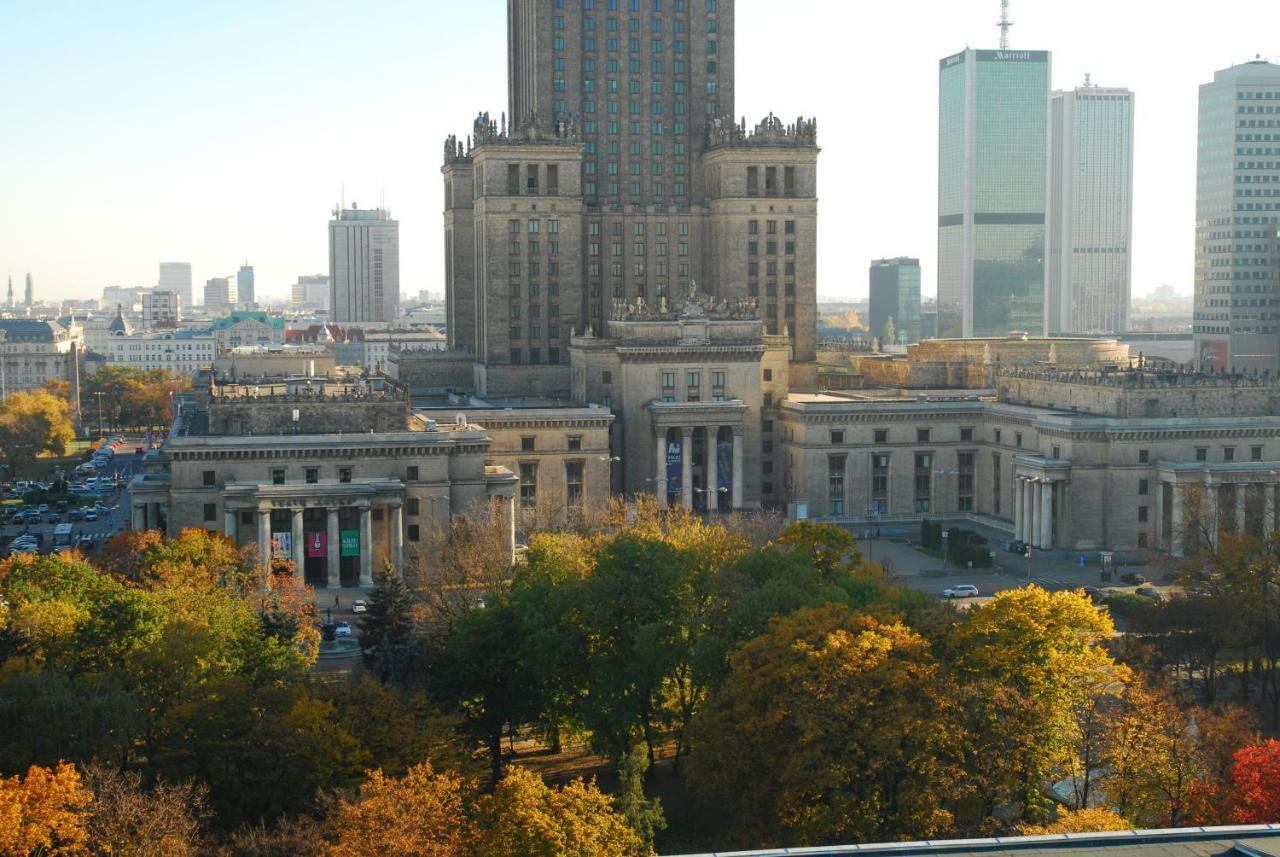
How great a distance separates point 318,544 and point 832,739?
220ft

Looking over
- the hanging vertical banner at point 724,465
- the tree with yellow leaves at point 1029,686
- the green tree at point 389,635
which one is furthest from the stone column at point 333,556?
the tree with yellow leaves at point 1029,686

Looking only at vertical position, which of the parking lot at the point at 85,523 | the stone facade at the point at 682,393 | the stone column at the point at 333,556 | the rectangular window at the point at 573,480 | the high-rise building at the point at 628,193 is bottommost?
the parking lot at the point at 85,523

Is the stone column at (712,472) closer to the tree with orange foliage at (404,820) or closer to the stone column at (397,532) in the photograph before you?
the stone column at (397,532)

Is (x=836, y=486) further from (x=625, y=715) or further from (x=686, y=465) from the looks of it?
(x=625, y=715)

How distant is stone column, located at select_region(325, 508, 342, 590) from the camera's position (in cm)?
12575

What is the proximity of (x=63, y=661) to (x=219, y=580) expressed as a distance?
2686cm

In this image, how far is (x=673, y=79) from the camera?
569 feet

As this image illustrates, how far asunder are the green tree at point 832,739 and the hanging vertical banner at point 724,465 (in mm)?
82254

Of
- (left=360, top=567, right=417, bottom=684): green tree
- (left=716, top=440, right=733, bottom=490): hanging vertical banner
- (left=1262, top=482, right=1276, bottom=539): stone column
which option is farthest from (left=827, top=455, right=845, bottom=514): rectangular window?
(left=360, top=567, right=417, bottom=684): green tree

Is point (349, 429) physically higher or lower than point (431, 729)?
higher

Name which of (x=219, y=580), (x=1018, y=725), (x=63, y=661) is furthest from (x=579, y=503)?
(x=1018, y=725)

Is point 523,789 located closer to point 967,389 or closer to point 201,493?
point 201,493

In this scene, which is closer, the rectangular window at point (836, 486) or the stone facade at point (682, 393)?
the stone facade at point (682, 393)

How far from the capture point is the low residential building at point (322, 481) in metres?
125
